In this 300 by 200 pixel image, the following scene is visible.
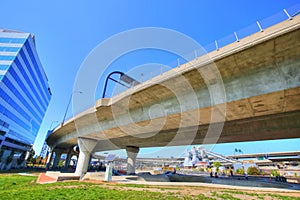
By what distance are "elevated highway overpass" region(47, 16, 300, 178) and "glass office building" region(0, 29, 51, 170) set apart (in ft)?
110

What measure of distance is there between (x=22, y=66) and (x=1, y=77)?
9.17 meters

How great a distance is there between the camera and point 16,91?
44.1 m

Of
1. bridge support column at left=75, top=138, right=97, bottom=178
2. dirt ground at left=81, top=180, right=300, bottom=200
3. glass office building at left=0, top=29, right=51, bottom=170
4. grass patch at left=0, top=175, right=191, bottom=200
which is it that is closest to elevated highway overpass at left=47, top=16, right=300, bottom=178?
dirt ground at left=81, top=180, right=300, bottom=200

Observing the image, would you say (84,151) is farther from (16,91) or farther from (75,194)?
(16,91)

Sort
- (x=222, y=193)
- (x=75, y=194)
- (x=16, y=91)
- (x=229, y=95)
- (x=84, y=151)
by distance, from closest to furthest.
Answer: (x=75, y=194), (x=229, y=95), (x=222, y=193), (x=84, y=151), (x=16, y=91)

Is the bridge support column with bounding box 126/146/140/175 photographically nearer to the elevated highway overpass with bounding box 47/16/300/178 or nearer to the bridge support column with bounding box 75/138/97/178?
the bridge support column with bounding box 75/138/97/178

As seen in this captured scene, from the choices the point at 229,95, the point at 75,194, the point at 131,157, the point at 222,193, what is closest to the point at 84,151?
the point at 131,157

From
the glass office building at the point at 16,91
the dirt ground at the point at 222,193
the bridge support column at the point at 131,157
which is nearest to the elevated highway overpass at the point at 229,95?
the dirt ground at the point at 222,193

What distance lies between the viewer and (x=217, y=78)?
36.6 feet

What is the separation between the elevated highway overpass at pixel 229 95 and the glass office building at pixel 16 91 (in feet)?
110

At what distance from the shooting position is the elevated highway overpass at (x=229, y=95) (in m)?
9.04

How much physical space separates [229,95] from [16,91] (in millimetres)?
53160

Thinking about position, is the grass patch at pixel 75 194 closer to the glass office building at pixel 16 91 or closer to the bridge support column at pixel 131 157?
the bridge support column at pixel 131 157

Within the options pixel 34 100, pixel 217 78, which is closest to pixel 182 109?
pixel 217 78
